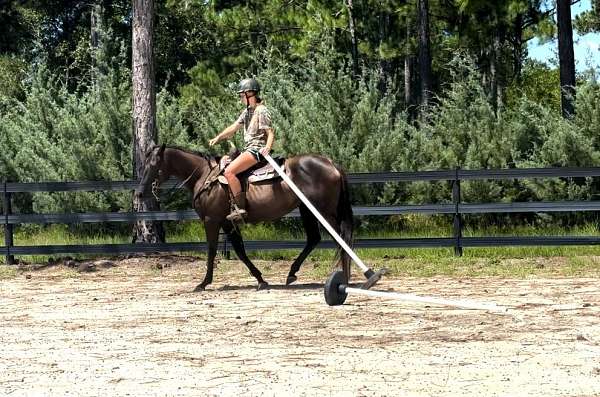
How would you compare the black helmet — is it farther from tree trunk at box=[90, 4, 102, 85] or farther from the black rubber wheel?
tree trunk at box=[90, 4, 102, 85]

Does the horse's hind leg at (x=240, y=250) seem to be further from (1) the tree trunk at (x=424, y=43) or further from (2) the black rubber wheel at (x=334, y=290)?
(1) the tree trunk at (x=424, y=43)

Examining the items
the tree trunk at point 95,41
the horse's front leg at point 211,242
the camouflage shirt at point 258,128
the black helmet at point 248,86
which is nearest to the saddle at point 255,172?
the camouflage shirt at point 258,128

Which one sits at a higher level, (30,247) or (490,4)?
(490,4)

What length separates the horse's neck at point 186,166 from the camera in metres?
14.5

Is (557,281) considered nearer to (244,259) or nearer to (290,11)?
(244,259)

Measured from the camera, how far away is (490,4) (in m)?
28.1

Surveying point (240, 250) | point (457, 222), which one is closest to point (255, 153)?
point (240, 250)

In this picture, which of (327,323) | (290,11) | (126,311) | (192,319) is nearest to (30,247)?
(126,311)

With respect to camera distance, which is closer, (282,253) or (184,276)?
(184,276)

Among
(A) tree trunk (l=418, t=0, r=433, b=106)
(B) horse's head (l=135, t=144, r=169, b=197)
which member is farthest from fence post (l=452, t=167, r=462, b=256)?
(A) tree trunk (l=418, t=0, r=433, b=106)

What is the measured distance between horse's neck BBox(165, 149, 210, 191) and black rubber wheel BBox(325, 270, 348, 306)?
446cm

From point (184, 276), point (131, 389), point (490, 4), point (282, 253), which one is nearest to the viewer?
point (131, 389)

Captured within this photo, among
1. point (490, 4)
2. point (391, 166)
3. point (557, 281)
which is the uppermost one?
point (490, 4)

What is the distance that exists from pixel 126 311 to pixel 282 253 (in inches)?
253
